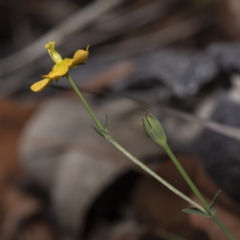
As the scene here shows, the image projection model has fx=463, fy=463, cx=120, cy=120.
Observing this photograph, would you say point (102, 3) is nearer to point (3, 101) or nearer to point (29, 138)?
point (3, 101)

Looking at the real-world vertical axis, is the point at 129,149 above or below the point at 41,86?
below

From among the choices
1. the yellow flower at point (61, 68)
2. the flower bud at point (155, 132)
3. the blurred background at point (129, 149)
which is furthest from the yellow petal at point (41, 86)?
the blurred background at point (129, 149)

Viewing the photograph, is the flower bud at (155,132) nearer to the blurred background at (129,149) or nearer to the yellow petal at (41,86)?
the yellow petal at (41,86)

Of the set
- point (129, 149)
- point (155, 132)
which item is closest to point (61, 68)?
point (155, 132)

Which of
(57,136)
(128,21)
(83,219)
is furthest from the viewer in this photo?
(128,21)

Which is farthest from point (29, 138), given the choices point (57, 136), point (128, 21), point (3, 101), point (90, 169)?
point (128, 21)

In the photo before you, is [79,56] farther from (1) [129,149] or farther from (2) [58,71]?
(1) [129,149]

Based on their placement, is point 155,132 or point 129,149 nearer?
point 155,132

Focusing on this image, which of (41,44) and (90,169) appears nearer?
(90,169)
